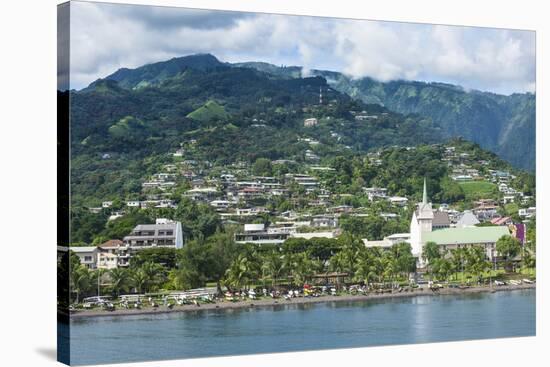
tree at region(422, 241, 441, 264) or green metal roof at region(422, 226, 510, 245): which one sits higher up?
→ green metal roof at region(422, 226, 510, 245)

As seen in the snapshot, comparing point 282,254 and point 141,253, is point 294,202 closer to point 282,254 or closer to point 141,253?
point 282,254

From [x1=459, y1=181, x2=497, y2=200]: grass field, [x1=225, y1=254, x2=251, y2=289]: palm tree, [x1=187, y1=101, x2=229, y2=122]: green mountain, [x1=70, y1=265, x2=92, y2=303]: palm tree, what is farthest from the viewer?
[x1=459, y1=181, x2=497, y2=200]: grass field

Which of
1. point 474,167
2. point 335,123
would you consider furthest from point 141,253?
point 474,167

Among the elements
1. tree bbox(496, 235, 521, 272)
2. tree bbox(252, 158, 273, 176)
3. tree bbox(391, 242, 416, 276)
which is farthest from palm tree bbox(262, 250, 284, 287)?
tree bbox(496, 235, 521, 272)

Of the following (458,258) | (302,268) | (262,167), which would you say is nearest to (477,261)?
(458,258)

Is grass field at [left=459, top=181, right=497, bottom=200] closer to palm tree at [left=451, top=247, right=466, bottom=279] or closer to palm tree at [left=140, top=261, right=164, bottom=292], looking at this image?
palm tree at [left=451, top=247, right=466, bottom=279]

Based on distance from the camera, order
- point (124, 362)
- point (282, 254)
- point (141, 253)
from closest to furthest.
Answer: point (124, 362), point (141, 253), point (282, 254)
